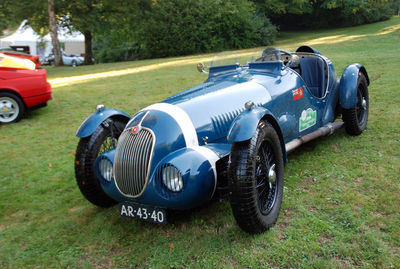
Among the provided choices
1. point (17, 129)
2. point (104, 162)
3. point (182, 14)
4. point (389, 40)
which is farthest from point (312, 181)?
point (182, 14)

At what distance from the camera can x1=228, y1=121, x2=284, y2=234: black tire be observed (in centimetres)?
290

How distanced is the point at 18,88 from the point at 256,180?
647 centimetres

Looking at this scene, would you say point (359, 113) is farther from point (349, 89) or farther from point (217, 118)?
point (217, 118)

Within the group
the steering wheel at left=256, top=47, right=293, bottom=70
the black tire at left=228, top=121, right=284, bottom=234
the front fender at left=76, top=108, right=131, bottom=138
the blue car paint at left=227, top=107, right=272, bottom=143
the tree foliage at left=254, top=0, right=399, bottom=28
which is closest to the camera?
the black tire at left=228, top=121, right=284, bottom=234

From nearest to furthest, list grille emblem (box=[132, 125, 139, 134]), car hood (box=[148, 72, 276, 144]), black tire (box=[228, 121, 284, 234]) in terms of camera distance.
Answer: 1. black tire (box=[228, 121, 284, 234])
2. grille emblem (box=[132, 125, 139, 134])
3. car hood (box=[148, 72, 276, 144])

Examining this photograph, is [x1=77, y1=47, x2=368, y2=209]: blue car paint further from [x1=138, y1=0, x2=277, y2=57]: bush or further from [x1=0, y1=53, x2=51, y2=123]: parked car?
[x1=138, y1=0, x2=277, y2=57]: bush

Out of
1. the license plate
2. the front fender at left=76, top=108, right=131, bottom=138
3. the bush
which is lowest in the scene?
the license plate

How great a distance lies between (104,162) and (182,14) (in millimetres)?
24192

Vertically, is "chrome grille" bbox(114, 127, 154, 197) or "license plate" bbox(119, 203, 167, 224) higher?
"chrome grille" bbox(114, 127, 154, 197)

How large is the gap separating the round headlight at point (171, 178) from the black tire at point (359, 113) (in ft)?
11.3

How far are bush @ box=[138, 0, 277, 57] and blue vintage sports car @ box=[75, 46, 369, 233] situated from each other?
21.7 m

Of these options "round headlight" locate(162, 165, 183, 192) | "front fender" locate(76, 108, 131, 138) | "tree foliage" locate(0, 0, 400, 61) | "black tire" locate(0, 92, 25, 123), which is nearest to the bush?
"tree foliage" locate(0, 0, 400, 61)

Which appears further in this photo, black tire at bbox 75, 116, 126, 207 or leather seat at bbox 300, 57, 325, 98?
leather seat at bbox 300, 57, 325, 98

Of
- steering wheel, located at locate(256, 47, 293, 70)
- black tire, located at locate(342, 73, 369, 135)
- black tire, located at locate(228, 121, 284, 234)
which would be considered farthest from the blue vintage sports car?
black tire, located at locate(342, 73, 369, 135)
